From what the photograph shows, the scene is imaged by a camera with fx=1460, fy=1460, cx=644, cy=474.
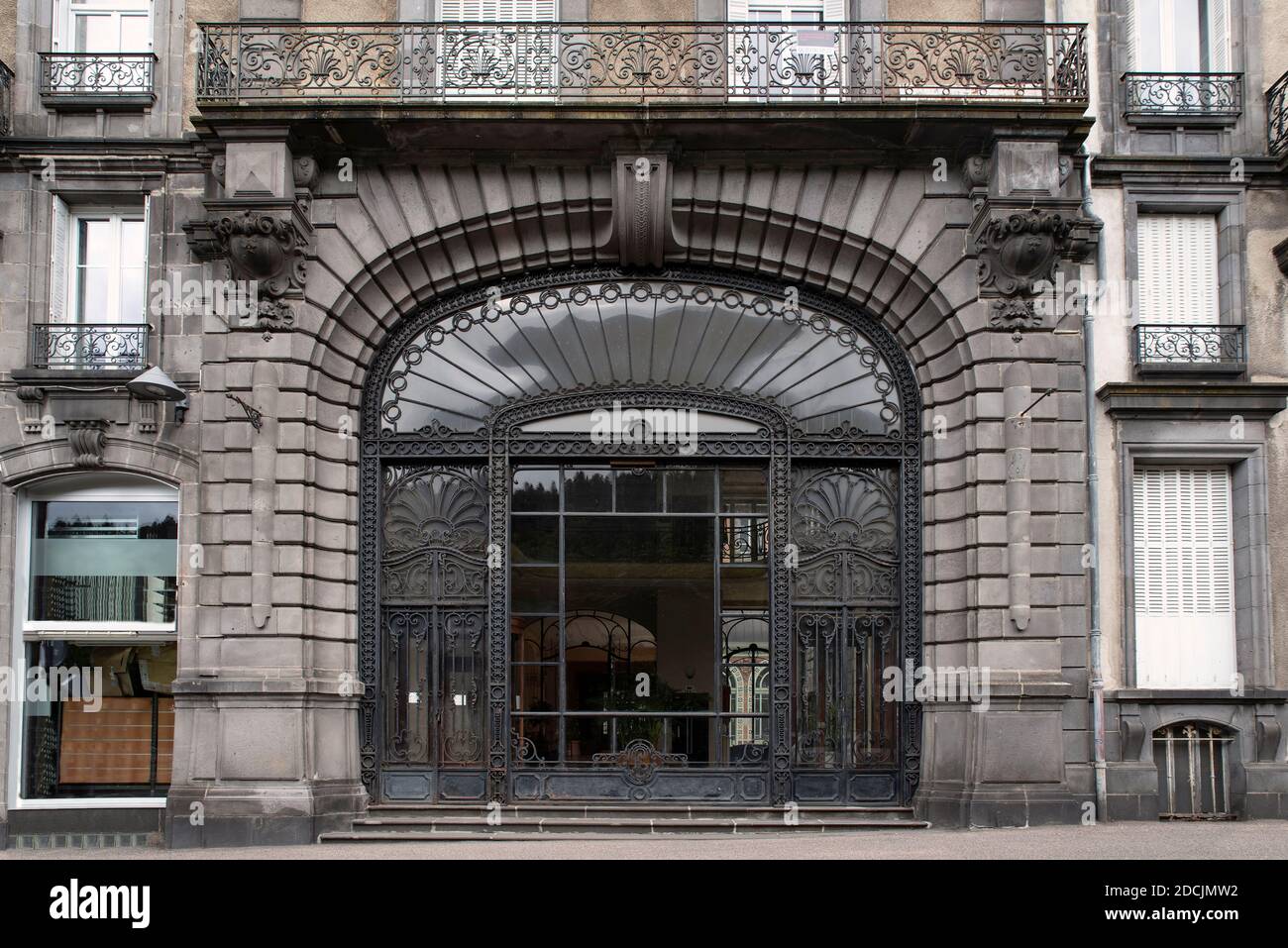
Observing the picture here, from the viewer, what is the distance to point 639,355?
16625 millimetres

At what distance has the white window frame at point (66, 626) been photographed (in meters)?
15.8

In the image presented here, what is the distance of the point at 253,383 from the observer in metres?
15.4

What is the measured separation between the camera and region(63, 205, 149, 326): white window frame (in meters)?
16.3

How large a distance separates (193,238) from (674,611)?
6627 millimetres

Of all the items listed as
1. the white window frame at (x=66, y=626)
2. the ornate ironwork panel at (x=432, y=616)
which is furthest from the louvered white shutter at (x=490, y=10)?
the white window frame at (x=66, y=626)

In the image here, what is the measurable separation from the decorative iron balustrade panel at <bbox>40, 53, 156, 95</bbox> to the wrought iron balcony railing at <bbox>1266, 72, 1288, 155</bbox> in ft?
40.7

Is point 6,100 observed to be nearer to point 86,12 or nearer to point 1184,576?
point 86,12

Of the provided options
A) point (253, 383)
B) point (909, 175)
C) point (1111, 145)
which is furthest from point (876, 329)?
point (253, 383)

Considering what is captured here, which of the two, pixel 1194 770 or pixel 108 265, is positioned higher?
pixel 108 265

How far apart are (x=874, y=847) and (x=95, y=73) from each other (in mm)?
11716

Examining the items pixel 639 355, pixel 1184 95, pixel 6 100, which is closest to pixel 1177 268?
pixel 1184 95

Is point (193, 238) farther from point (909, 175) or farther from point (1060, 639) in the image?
point (1060, 639)

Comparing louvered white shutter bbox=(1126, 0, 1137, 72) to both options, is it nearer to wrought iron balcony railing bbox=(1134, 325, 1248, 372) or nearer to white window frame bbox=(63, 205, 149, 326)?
wrought iron balcony railing bbox=(1134, 325, 1248, 372)

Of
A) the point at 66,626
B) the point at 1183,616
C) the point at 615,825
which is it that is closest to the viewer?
the point at 615,825
